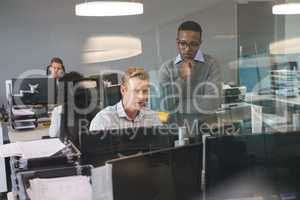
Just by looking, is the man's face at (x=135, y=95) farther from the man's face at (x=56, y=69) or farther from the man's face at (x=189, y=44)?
the man's face at (x=56, y=69)

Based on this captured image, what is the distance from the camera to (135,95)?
2957 millimetres

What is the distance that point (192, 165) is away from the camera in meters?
1.59

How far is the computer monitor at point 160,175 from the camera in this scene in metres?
1.37

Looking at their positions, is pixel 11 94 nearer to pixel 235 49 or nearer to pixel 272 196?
pixel 235 49

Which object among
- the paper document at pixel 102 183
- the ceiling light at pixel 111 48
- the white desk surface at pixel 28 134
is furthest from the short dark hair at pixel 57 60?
the paper document at pixel 102 183

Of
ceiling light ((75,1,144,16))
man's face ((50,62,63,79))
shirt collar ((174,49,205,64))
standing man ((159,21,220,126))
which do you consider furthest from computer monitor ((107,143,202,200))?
man's face ((50,62,63,79))

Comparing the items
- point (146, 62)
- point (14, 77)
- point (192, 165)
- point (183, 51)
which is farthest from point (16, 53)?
point (192, 165)

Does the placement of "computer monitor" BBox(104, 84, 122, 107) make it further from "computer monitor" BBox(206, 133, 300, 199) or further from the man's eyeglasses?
"computer monitor" BBox(206, 133, 300, 199)

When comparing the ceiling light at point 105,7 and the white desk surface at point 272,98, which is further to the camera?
the white desk surface at point 272,98

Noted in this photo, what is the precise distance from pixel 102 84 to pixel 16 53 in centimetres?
175

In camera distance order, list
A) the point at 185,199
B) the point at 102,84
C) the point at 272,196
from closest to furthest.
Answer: the point at 185,199 → the point at 272,196 → the point at 102,84

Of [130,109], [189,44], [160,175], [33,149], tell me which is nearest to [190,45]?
[189,44]

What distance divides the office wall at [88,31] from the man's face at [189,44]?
43cm

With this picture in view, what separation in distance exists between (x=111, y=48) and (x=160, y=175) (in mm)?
3942
